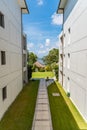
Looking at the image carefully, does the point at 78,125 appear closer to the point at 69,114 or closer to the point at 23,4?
the point at 69,114

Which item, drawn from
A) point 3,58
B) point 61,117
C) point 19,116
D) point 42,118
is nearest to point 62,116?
point 61,117

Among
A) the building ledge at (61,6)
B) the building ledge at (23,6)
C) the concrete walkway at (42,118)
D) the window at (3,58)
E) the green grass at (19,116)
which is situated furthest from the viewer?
the building ledge at (61,6)

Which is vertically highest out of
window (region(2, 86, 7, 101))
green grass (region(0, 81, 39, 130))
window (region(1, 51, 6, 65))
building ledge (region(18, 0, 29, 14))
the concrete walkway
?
building ledge (region(18, 0, 29, 14))

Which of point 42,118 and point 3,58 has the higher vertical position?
point 3,58

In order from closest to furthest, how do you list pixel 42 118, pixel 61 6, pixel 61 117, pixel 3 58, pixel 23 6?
1. pixel 42 118
2. pixel 61 117
3. pixel 3 58
4. pixel 23 6
5. pixel 61 6

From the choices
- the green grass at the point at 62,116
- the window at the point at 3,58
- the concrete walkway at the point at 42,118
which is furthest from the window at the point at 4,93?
the green grass at the point at 62,116

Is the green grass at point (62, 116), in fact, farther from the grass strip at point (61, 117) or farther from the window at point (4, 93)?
the window at point (4, 93)

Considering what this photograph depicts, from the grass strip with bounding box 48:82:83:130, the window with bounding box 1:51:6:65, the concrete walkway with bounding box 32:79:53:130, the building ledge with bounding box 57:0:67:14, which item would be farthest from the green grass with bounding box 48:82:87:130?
the building ledge with bounding box 57:0:67:14

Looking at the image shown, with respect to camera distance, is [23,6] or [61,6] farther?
[61,6]

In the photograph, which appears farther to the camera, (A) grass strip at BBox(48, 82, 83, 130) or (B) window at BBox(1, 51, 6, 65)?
(B) window at BBox(1, 51, 6, 65)

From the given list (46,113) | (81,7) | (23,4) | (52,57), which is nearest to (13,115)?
(46,113)

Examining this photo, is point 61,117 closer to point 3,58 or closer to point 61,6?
point 3,58

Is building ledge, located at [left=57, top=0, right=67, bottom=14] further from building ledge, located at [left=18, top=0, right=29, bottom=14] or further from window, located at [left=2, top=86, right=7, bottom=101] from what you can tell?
window, located at [left=2, top=86, right=7, bottom=101]

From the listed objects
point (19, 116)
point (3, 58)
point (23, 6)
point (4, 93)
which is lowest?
point (19, 116)
